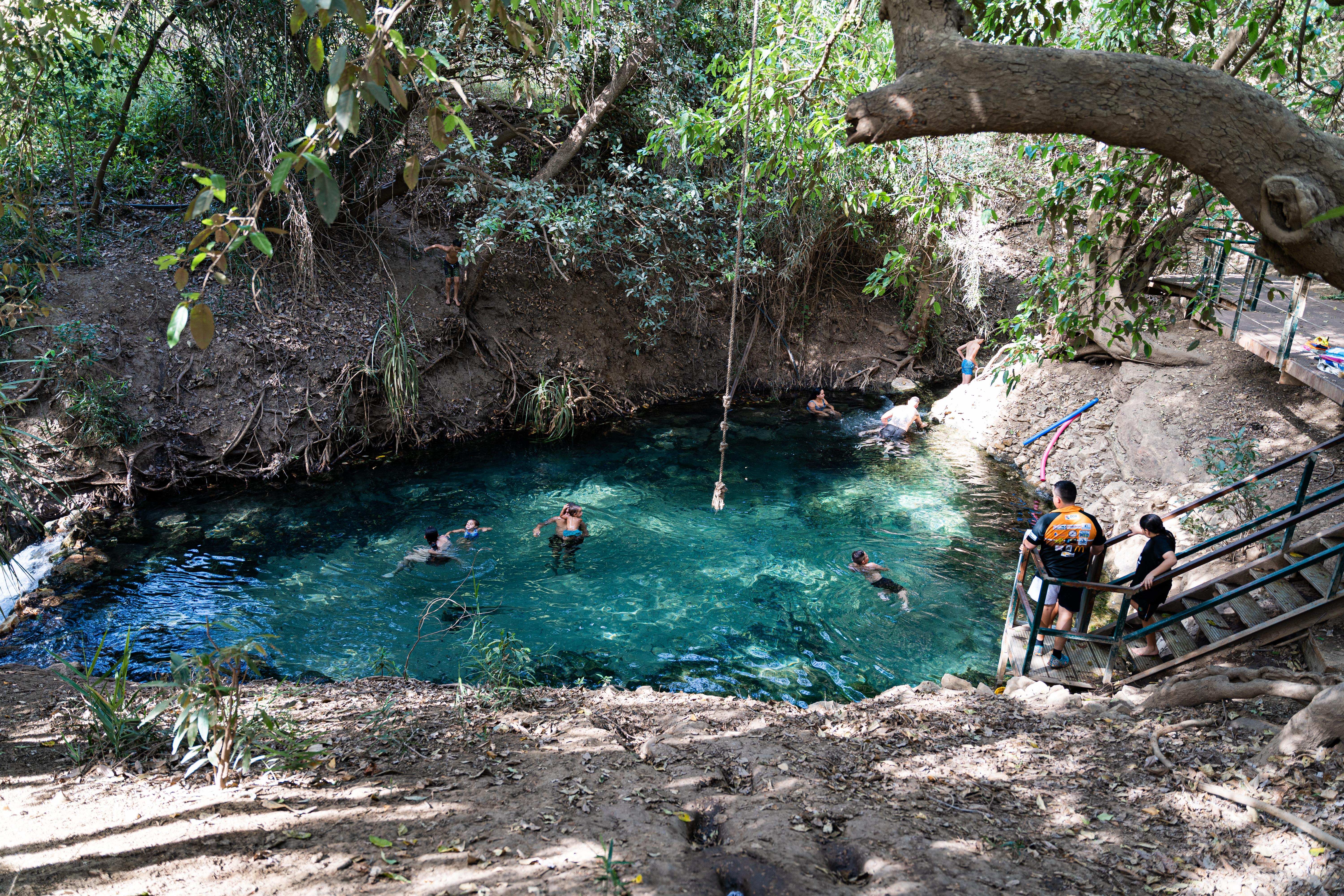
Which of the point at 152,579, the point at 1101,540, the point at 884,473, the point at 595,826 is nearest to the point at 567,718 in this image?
the point at 595,826

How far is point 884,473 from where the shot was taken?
39.4 ft

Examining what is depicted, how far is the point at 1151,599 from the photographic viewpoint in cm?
591

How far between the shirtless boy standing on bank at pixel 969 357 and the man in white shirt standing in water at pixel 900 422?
1.84 m

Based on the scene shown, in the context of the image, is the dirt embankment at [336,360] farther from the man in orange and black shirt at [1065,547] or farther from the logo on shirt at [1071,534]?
the logo on shirt at [1071,534]

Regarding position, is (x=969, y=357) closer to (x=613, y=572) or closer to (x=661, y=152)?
(x=661, y=152)

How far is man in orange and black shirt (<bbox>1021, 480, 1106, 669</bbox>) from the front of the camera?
6.08m

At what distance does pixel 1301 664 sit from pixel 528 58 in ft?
40.1

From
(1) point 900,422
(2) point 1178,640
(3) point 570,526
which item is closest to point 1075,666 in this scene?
(2) point 1178,640

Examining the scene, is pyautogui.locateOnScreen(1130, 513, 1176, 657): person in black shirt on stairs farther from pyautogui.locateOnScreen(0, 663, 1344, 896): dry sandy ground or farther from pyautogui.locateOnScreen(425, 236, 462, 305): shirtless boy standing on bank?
pyautogui.locateOnScreen(425, 236, 462, 305): shirtless boy standing on bank

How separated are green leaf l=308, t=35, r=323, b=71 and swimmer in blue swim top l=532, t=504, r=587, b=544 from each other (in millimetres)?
7359

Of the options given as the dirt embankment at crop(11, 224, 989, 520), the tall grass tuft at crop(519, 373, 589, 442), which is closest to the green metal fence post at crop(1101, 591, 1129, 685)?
the dirt embankment at crop(11, 224, 989, 520)

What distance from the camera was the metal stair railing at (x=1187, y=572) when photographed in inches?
200

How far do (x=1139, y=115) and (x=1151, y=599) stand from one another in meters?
4.00

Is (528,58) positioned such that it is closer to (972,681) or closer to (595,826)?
(972,681)
